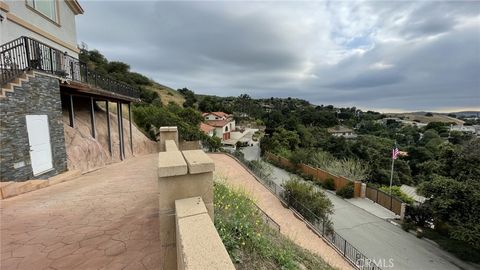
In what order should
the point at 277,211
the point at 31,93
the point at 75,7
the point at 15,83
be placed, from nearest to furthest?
the point at 15,83 < the point at 31,93 < the point at 277,211 < the point at 75,7

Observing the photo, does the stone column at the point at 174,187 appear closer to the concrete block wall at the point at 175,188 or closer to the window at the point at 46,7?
the concrete block wall at the point at 175,188

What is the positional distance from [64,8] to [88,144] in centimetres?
768

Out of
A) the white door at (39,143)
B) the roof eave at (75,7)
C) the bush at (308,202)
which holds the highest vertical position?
the roof eave at (75,7)

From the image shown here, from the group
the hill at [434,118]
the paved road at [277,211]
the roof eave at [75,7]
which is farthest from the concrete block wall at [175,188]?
the hill at [434,118]

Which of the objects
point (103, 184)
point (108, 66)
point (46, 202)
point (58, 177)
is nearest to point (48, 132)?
point (58, 177)

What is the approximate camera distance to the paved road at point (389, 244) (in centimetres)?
918

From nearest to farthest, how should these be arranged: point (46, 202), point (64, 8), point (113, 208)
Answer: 1. point (113, 208)
2. point (46, 202)
3. point (64, 8)

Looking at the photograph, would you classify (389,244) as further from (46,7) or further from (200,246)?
(46,7)

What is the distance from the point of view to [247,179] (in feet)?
40.8

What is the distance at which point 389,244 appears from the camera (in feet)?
34.2

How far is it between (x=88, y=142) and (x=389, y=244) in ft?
45.4

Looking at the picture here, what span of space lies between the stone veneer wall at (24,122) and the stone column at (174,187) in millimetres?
5610

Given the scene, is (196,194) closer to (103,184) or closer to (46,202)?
(46,202)

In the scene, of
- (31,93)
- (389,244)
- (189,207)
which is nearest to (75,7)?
(31,93)
